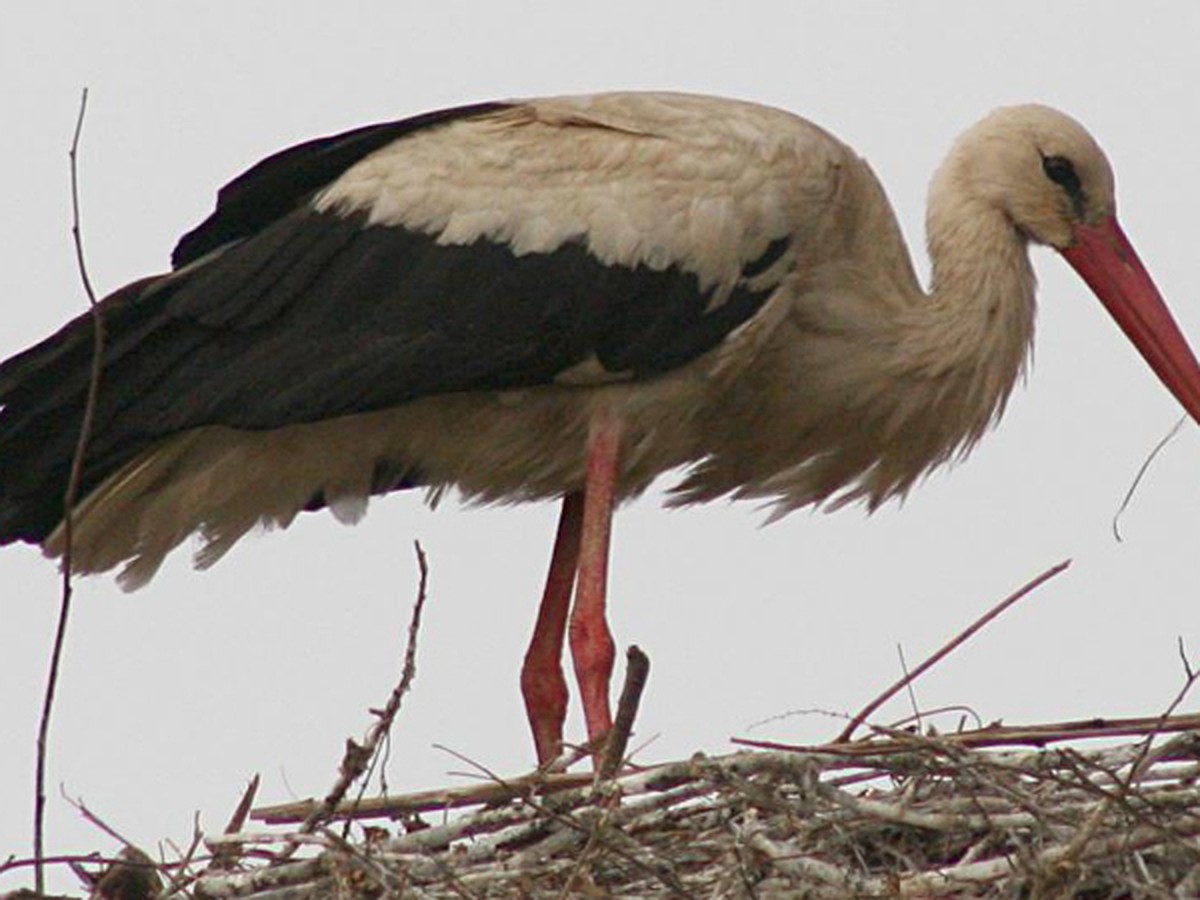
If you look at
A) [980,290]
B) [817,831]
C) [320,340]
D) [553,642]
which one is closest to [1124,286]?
[980,290]

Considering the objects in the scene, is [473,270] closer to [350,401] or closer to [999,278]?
[350,401]

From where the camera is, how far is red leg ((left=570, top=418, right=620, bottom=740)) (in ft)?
28.6

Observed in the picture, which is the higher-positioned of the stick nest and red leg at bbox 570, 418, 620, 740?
red leg at bbox 570, 418, 620, 740

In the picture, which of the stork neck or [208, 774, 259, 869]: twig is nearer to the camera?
[208, 774, 259, 869]: twig

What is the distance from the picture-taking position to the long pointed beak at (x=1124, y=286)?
9219 mm

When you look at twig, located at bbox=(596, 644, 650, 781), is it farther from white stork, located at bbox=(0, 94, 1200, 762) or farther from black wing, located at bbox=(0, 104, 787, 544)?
black wing, located at bbox=(0, 104, 787, 544)

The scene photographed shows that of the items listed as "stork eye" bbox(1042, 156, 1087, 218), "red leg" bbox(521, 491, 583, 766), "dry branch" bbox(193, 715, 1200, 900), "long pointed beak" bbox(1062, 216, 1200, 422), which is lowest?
"dry branch" bbox(193, 715, 1200, 900)

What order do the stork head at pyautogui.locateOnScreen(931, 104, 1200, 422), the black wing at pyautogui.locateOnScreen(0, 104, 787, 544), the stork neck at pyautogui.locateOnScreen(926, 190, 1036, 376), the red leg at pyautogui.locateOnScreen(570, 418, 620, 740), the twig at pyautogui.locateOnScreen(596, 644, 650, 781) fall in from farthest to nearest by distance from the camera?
the stork head at pyautogui.locateOnScreen(931, 104, 1200, 422) → the stork neck at pyautogui.locateOnScreen(926, 190, 1036, 376) → the red leg at pyautogui.locateOnScreen(570, 418, 620, 740) → the black wing at pyautogui.locateOnScreen(0, 104, 787, 544) → the twig at pyautogui.locateOnScreen(596, 644, 650, 781)

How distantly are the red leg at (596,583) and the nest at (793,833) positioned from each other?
142cm

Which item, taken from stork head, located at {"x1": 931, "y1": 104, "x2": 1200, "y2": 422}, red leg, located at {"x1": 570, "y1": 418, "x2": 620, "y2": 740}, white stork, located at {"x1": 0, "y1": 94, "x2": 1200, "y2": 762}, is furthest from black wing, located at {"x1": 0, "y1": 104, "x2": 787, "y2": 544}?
stork head, located at {"x1": 931, "y1": 104, "x2": 1200, "y2": 422}

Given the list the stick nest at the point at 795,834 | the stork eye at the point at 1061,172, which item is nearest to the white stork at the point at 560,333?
the stork eye at the point at 1061,172

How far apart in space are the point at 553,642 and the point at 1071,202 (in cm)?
181

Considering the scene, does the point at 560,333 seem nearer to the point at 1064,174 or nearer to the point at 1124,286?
the point at 1064,174

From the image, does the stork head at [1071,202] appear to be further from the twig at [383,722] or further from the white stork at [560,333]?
the twig at [383,722]
